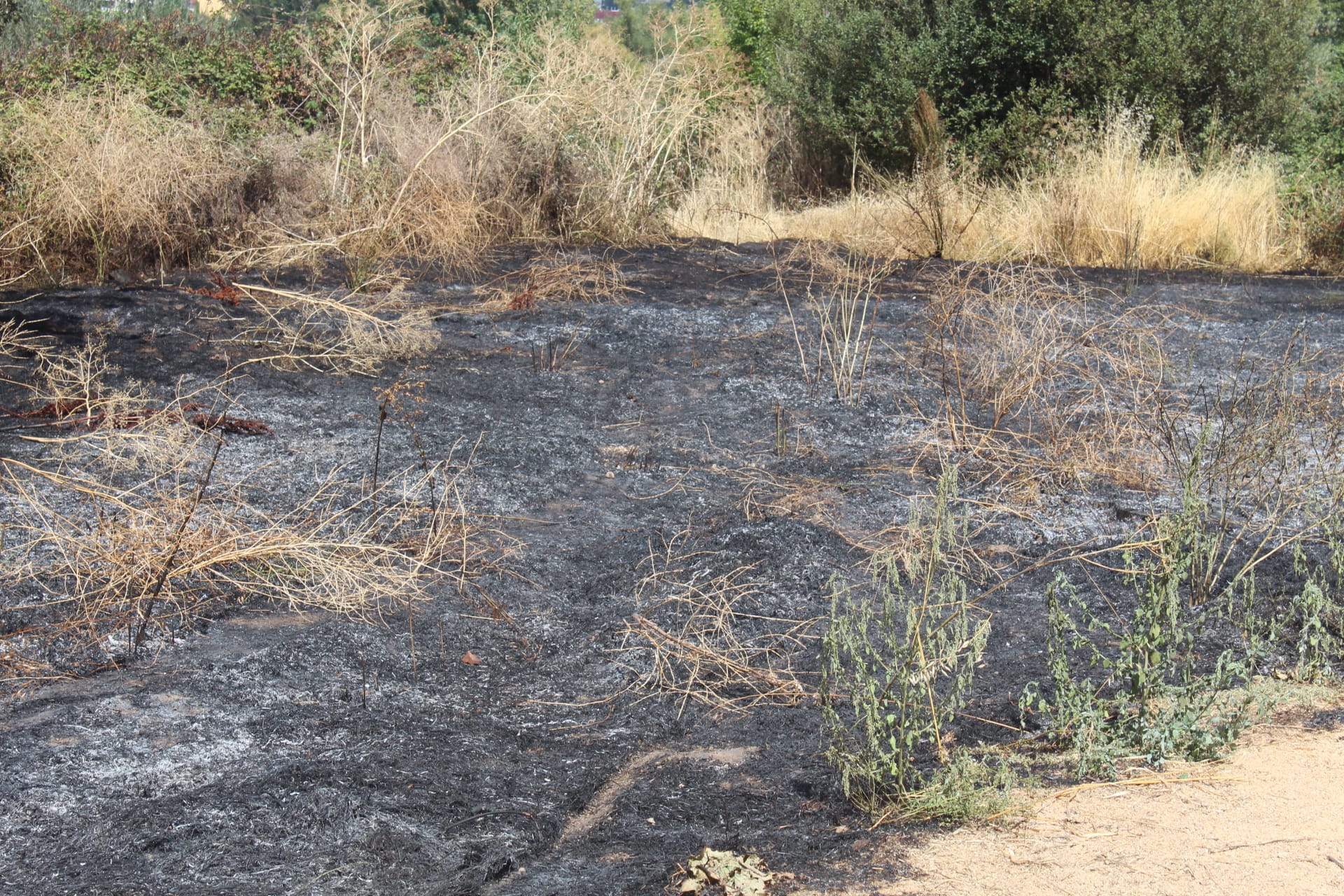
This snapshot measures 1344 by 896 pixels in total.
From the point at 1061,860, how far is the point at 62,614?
312 cm

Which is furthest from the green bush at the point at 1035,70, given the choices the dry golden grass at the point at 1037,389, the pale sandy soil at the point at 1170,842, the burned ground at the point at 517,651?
the pale sandy soil at the point at 1170,842

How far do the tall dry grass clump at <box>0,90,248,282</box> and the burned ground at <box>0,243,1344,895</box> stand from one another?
1087mm

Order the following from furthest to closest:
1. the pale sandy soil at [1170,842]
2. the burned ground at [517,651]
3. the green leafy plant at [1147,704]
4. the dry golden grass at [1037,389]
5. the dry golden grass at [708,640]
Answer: the dry golden grass at [1037,389] → the dry golden grass at [708,640] → the green leafy plant at [1147,704] → the burned ground at [517,651] → the pale sandy soil at [1170,842]

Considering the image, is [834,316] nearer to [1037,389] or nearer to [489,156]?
[1037,389]

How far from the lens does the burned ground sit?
279 cm

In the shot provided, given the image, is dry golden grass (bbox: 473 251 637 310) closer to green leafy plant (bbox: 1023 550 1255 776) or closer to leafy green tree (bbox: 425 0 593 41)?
leafy green tree (bbox: 425 0 593 41)

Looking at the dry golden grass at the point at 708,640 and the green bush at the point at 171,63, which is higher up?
the green bush at the point at 171,63

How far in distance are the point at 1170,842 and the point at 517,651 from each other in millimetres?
2091

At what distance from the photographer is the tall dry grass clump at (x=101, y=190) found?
7.95 meters

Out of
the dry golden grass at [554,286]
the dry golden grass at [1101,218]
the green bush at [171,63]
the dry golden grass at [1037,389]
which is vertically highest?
the green bush at [171,63]

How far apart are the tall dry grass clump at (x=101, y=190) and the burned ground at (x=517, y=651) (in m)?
1.09

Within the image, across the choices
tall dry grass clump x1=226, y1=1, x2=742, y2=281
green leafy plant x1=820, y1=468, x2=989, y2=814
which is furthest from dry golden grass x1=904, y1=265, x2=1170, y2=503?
tall dry grass clump x1=226, y1=1, x2=742, y2=281

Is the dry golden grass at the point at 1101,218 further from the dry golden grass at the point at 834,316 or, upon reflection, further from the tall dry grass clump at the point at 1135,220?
the dry golden grass at the point at 834,316

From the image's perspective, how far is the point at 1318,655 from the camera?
3.66 meters
